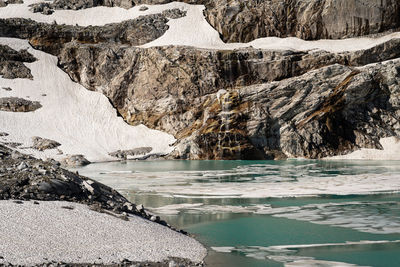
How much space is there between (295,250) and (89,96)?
63747mm

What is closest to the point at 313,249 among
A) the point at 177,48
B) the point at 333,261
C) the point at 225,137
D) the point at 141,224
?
the point at 333,261

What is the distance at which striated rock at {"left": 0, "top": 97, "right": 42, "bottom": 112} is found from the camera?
211 ft

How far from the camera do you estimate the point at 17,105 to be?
64688 mm

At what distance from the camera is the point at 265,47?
6975 cm

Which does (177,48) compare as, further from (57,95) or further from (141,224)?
(141,224)

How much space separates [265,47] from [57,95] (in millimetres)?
32987

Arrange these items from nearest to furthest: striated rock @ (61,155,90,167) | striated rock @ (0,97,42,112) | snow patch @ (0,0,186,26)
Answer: striated rock @ (61,155,90,167), striated rock @ (0,97,42,112), snow patch @ (0,0,186,26)

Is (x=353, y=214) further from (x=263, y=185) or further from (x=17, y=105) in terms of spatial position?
(x=17, y=105)

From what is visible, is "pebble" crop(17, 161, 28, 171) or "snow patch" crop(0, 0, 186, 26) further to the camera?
"snow patch" crop(0, 0, 186, 26)

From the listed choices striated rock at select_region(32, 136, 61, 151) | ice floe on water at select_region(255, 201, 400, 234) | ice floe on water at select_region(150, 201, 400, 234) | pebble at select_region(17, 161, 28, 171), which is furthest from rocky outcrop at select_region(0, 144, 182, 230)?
striated rock at select_region(32, 136, 61, 151)

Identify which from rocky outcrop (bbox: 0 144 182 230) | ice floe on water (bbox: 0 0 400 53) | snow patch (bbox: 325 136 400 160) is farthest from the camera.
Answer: ice floe on water (bbox: 0 0 400 53)

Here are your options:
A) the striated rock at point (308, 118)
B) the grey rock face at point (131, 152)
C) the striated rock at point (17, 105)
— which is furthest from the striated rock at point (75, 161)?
the striated rock at point (17, 105)

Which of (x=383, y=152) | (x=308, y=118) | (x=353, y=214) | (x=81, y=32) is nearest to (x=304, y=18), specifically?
(x=308, y=118)

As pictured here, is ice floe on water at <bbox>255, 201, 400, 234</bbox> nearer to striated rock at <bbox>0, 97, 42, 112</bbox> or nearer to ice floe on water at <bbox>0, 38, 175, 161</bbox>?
ice floe on water at <bbox>0, 38, 175, 161</bbox>
